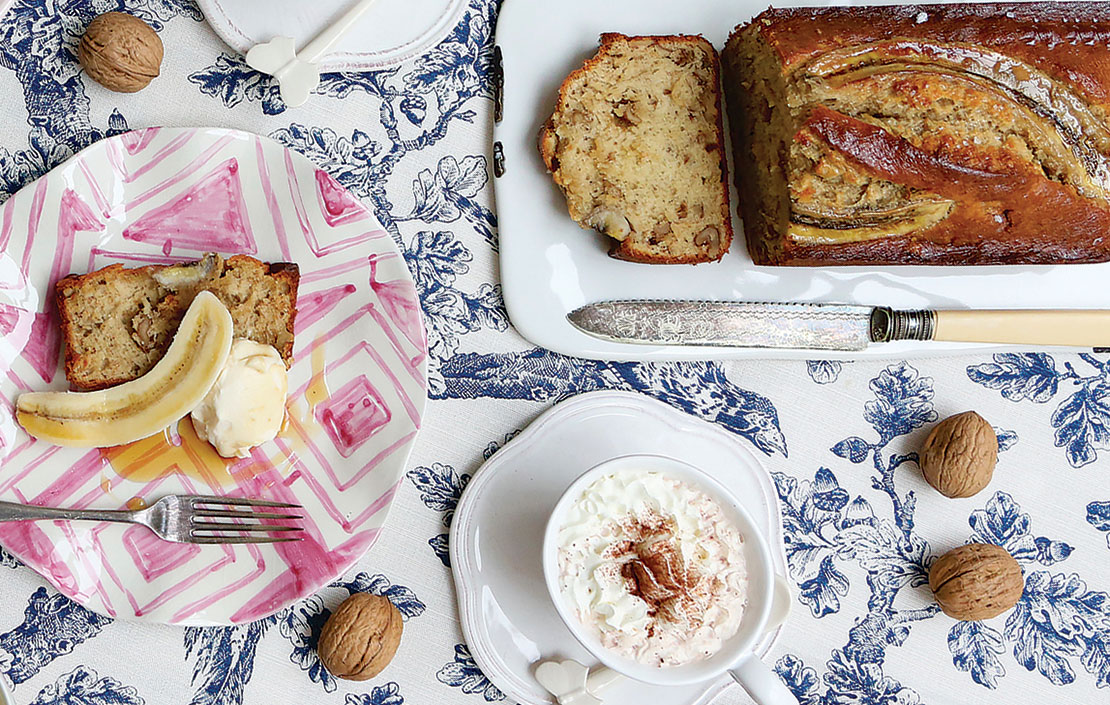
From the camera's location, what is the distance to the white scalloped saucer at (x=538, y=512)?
5.52 feet

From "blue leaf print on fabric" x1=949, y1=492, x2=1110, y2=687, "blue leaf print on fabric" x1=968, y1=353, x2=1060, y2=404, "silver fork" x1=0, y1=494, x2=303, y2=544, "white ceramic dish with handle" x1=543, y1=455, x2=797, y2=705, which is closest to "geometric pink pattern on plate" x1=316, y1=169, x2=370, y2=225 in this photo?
"silver fork" x1=0, y1=494, x2=303, y2=544

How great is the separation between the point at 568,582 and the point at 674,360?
0.48 meters

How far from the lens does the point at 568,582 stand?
58.9 inches

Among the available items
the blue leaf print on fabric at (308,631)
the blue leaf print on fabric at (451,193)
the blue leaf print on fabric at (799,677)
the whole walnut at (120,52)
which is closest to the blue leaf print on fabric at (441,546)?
the blue leaf print on fabric at (308,631)

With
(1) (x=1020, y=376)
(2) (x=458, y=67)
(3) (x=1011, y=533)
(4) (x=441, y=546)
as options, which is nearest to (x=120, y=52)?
(2) (x=458, y=67)

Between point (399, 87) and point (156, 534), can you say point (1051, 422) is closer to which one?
point (399, 87)

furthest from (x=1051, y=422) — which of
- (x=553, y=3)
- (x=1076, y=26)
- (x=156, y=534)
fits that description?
(x=156, y=534)

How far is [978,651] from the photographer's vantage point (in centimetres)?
178

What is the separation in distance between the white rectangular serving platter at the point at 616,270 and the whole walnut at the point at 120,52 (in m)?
0.66

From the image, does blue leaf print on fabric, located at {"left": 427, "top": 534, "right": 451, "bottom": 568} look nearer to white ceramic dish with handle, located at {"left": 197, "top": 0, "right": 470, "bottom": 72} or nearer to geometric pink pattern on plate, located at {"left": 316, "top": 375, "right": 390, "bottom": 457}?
geometric pink pattern on plate, located at {"left": 316, "top": 375, "right": 390, "bottom": 457}

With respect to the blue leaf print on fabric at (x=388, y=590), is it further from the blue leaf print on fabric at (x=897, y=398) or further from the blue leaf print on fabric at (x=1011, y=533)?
the blue leaf print on fabric at (x=1011, y=533)

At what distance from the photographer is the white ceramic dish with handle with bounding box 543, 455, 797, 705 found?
148 centimetres

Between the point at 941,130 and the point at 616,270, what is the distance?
620mm

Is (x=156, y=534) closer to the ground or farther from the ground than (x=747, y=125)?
closer to the ground
